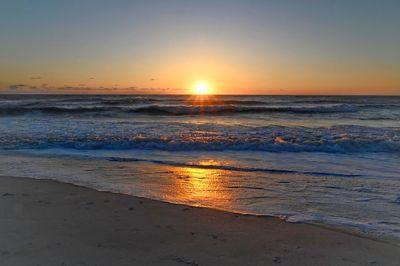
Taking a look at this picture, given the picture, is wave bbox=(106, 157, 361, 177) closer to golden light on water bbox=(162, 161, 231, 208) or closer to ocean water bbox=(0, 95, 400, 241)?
ocean water bbox=(0, 95, 400, 241)

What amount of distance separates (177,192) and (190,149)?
171 inches

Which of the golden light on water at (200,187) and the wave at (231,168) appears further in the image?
the wave at (231,168)

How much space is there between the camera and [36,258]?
2.98 m

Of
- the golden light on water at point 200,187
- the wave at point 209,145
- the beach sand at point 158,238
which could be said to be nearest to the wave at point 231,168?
the golden light on water at point 200,187

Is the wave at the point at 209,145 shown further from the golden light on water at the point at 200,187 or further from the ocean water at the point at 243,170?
the golden light on water at the point at 200,187

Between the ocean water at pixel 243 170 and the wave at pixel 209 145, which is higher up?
the wave at pixel 209 145

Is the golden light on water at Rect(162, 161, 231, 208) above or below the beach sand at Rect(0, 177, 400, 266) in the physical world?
below

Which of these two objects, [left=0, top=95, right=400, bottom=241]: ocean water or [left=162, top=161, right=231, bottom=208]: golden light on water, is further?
[left=162, top=161, right=231, bottom=208]: golden light on water

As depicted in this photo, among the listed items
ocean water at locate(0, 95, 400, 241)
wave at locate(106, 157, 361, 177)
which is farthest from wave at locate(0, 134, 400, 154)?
wave at locate(106, 157, 361, 177)

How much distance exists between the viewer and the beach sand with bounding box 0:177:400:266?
305 centimetres

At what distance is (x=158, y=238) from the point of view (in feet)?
11.4

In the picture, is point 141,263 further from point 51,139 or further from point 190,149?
point 51,139

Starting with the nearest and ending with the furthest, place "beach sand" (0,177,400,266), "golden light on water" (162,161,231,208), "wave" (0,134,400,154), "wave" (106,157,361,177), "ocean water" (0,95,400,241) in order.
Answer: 1. "beach sand" (0,177,400,266)
2. "ocean water" (0,95,400,241)
3. "golden light on water" (162,161,231,208)
4. "wave" (106,157,361,177)
5. "wave" (0,134,400,154)

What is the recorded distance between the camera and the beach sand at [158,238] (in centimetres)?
305
